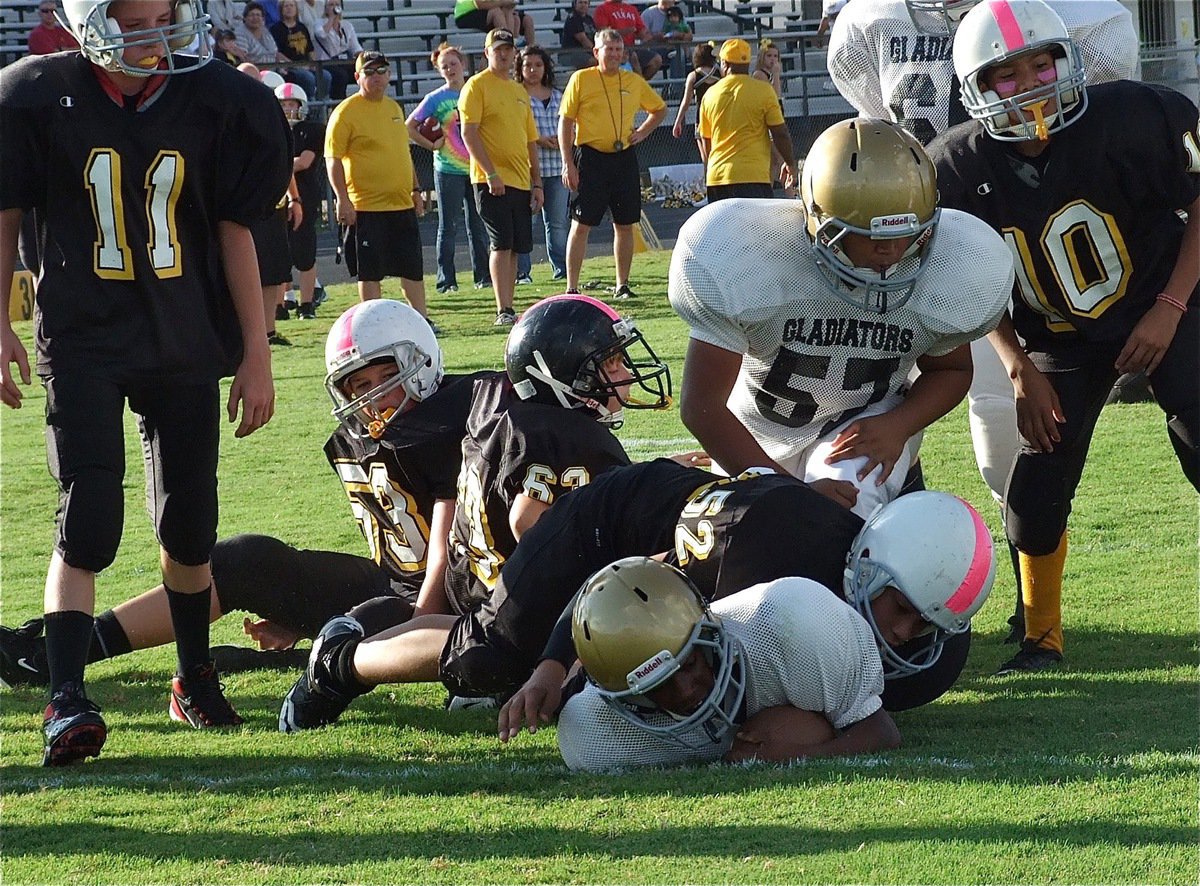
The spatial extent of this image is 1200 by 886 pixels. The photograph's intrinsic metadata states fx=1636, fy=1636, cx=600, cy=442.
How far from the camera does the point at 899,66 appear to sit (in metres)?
5.04

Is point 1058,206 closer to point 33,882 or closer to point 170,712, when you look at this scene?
point 170,712

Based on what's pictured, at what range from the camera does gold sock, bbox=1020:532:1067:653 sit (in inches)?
167

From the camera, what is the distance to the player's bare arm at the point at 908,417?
3.94 meters

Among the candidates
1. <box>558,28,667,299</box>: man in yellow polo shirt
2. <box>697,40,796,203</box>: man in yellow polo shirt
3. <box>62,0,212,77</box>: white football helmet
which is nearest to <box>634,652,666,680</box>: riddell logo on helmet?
<box>62,0,212,77</box>: white football helmet

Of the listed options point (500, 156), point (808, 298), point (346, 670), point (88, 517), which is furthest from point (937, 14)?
point (500, 156)

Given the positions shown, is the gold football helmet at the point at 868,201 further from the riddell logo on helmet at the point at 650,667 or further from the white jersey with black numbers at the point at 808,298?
the riddell logo on helmet at the point at 650,667

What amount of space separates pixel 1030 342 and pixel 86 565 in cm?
242

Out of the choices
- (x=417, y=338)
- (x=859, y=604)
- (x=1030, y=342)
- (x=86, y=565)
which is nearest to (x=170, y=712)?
(x=86, y=565)

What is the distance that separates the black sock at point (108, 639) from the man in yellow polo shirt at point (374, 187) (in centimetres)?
587

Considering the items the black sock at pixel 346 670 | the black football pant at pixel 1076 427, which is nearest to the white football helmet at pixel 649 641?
the black sock at pixel 346 670

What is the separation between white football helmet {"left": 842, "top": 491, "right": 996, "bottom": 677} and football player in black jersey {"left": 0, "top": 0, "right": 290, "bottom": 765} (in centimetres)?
153

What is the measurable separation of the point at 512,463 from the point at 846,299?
0.87 m

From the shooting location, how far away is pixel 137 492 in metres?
7.20

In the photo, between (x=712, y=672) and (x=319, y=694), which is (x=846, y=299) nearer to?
(x=712, y=672)
